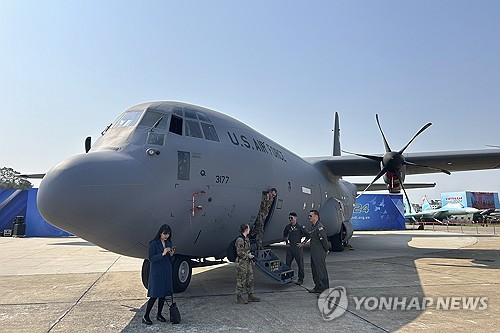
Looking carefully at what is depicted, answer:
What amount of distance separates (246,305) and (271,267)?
171 centimetres

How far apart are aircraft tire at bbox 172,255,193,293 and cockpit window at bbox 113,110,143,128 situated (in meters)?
3.10

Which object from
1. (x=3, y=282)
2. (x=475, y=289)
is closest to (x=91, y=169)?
(x=3, y=282)

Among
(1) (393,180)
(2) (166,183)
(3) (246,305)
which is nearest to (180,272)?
(3) (246,305)

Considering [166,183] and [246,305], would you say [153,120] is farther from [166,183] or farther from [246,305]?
[246,305]

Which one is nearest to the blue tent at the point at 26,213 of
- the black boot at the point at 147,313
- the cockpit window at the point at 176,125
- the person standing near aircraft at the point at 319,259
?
the cockpit window at the point at 176,125

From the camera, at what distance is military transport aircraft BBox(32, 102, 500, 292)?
603 cm

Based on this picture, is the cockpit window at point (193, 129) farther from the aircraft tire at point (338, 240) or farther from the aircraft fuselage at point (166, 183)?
the aircraft tire at point (338, 240)

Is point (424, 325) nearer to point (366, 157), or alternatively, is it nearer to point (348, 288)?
point (348, 288)

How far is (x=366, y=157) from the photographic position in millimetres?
16844

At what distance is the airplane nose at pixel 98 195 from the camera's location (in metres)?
5.83

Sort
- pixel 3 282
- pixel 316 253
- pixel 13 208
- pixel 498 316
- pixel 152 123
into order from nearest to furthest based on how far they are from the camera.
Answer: pixel 498 316 < pixel 152 123 < pixel 316 253 < pixel 3 282 < pixel 13 208

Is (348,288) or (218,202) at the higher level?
(218,202)

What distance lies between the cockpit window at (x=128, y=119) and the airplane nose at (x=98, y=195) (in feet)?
4.31

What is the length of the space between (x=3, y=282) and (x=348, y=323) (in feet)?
33.3
